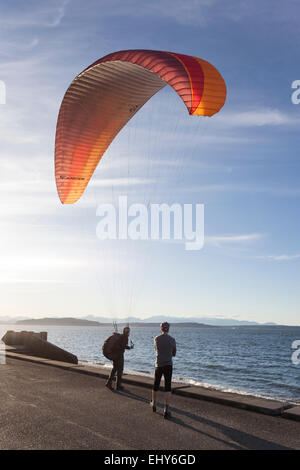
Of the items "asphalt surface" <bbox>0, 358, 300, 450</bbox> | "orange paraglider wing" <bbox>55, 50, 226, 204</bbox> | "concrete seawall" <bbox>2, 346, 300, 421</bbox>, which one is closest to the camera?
"asphalt surface" <bbox>0, 358, 300, 450</bbox>

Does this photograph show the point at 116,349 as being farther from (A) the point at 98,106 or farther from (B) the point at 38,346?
(B) the point at 38,346

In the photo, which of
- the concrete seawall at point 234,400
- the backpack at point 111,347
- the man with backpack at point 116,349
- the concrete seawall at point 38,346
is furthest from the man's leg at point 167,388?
the concrete seawall at point 38,346

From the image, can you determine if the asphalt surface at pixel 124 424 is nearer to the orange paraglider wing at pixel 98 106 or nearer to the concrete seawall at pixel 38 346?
the orange paraglider wing at pixel 98 106

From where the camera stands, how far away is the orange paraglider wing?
11.5 m

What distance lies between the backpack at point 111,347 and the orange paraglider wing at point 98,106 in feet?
18.9

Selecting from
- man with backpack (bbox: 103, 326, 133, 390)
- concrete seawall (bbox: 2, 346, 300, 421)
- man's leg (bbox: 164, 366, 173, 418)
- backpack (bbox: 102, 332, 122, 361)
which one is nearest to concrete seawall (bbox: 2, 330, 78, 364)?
concrete seawall (bbox: 2, 346, 300, 421)

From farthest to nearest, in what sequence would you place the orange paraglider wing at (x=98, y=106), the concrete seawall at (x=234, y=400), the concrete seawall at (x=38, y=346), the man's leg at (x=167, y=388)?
the concrete seawall at (x=38, y=346) → the orange paraglider wing at (x=98, y=106) → the concrete seawall at (x=234, y=400) → the man's leg at (x=167, y=388)

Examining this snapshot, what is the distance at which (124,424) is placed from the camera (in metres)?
7.43

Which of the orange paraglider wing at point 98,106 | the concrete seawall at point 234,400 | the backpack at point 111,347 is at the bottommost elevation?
the concrete seawall at point 234,400

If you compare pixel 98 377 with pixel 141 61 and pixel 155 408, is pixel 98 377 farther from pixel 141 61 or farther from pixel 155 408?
pixel 141 61

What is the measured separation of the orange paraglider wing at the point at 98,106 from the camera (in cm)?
1149

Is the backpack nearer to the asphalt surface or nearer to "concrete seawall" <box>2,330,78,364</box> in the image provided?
the asphalt surface

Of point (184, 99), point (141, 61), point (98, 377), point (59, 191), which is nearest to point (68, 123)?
point (59, 191)

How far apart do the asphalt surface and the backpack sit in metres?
0.90
